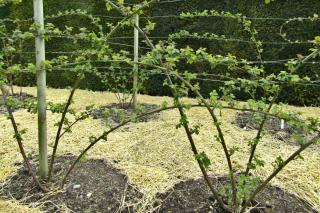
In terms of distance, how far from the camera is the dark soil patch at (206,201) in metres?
2.54

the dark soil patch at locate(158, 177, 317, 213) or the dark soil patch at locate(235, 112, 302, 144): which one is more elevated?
the dark soil patch at locate(235, 112, 302, 144)

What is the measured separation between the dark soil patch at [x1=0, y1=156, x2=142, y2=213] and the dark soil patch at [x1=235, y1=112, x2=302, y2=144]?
69.8 inches

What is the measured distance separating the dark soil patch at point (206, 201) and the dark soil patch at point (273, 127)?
1.26 m

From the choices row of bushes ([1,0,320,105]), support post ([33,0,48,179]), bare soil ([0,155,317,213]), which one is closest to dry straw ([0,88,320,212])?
bare soil ([0,155,317,213])

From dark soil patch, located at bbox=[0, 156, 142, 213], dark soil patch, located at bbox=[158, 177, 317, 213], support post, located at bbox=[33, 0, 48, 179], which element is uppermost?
support post, located at bbox=[33, 0, 48, 179]

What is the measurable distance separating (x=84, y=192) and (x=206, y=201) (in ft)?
2.97

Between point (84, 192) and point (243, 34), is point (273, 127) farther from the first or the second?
point (84, 192)

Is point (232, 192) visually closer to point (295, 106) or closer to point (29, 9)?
point (295, 106)

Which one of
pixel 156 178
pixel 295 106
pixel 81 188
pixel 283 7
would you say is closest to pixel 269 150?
pixel 156 178

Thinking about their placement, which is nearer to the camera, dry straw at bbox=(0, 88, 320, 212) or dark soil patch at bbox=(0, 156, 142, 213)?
dark soil patch at bbox=(0, 156, 142, 213)

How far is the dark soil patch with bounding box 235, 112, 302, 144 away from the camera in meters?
3.98

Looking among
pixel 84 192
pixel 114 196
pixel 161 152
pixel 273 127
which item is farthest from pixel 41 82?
pixel 273 127

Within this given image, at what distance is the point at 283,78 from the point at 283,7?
403 cm

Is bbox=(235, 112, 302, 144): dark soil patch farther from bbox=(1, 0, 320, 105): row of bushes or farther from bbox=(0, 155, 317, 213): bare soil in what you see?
bbox=(0, 155, 317, 213): bare soil
